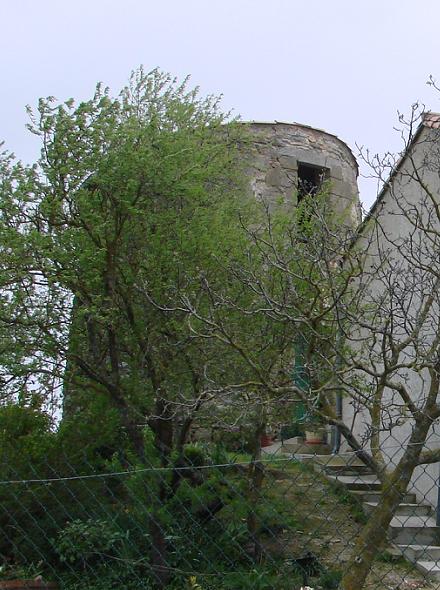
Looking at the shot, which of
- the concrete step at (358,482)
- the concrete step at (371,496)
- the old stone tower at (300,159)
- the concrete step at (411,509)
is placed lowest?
the concrete step at (411,509)

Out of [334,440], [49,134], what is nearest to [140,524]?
[49,134]

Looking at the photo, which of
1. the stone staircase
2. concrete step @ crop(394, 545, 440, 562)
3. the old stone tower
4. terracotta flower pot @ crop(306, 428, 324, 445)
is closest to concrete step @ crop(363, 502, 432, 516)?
the stone staircase

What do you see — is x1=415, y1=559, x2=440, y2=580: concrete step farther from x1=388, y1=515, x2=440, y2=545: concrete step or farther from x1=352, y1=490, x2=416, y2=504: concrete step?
x1=352, y1=490, x2=416, y2=504: concrete step

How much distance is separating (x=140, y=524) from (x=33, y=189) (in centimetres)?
238

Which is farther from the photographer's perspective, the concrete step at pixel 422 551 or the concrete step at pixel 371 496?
the concrete step at pixel 371 496

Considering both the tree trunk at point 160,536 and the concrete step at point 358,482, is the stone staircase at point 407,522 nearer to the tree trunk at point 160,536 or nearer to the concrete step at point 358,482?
the concrete step at point 358,482

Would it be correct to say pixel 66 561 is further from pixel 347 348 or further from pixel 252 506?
pixel 347 348

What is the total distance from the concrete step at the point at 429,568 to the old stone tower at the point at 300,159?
211 inches

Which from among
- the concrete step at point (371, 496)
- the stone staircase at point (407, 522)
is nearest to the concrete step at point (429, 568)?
the stone staircase at point (407, 522)

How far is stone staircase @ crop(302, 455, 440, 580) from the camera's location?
5.56 m

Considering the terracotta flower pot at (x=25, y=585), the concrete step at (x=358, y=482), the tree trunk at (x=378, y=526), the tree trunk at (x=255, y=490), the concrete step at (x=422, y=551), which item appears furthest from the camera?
the concrete step at (x=358, y=482)

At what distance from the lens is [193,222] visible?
17.9 ft

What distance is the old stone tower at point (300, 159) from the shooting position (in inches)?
407

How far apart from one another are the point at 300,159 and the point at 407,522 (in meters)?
6.15
